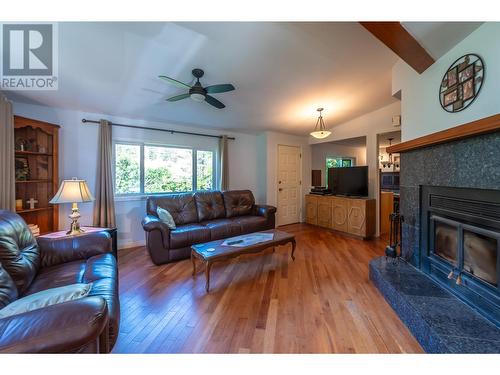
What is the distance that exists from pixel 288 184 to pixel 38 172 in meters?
4.55

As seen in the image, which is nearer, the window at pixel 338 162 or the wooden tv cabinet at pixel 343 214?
the wooden tv cabinet at pixel 343 214

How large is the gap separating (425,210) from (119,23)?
3183 mm

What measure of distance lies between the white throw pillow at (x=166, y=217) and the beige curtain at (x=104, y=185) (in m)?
0.79

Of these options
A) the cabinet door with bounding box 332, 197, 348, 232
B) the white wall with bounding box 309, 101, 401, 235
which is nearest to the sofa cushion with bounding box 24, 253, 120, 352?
the cabinet door with bounding box 332, 197, 348, 232

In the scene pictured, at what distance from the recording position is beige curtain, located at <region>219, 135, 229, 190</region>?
4316 millimetres

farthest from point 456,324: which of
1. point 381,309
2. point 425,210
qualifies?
point 425,210

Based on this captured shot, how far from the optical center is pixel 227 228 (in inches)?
128

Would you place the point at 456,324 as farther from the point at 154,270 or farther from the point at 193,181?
the point at 193,181

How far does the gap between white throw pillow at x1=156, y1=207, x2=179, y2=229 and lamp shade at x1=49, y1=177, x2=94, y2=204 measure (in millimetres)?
876

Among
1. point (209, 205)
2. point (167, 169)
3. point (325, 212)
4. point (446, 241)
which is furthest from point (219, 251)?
point (325, 212)

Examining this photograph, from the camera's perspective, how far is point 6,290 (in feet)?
3.87

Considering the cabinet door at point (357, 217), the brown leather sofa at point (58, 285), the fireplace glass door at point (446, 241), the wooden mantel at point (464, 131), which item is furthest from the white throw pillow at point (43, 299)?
the cabinet door at point (357, 217)

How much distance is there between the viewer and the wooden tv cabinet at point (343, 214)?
3.81 metres

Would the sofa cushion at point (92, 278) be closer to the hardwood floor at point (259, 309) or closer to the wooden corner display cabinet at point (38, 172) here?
the hardwood floor at point (259, 309)
